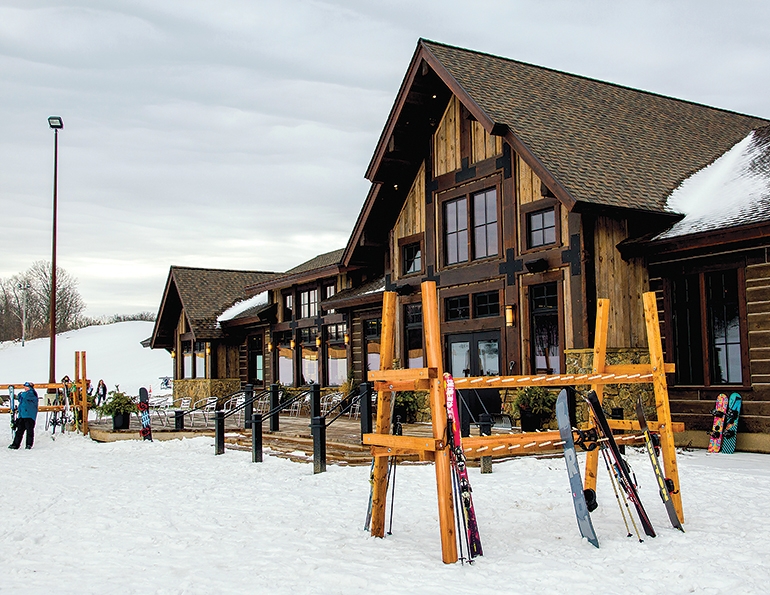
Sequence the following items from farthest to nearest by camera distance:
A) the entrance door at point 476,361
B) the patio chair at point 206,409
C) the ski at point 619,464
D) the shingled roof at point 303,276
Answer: the shingled roof at point 303,276, the patio chair at point 206,409, the entrance door at point 476,361, the ski at point 619,464

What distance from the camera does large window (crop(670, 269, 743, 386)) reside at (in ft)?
44.0

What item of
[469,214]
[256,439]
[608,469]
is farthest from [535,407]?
[608,469]

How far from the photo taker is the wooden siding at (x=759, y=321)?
12719 millimetres

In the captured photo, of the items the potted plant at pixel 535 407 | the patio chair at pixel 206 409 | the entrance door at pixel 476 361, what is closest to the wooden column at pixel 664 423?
the potted plant at pixel 535 407

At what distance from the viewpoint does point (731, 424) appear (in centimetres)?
1307

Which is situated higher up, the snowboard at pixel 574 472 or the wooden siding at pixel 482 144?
the wooden siding at pixel 482 144

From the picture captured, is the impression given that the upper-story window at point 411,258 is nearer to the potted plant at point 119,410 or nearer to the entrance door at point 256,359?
the potted plant at point 119,410

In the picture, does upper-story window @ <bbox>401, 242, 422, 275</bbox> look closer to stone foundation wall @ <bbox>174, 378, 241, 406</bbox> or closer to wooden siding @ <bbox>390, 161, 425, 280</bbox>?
wooden siding @ <bbox>390, 161, 425, 280</bbox>

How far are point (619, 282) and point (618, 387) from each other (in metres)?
1.83

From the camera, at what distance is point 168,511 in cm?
966

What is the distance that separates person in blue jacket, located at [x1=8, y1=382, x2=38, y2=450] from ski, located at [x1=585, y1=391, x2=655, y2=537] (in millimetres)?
14706

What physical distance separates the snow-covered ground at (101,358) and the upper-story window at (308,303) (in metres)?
29.7

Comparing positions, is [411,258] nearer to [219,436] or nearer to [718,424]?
[219,436]

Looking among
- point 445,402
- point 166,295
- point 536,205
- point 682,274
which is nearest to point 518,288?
point 536,205
